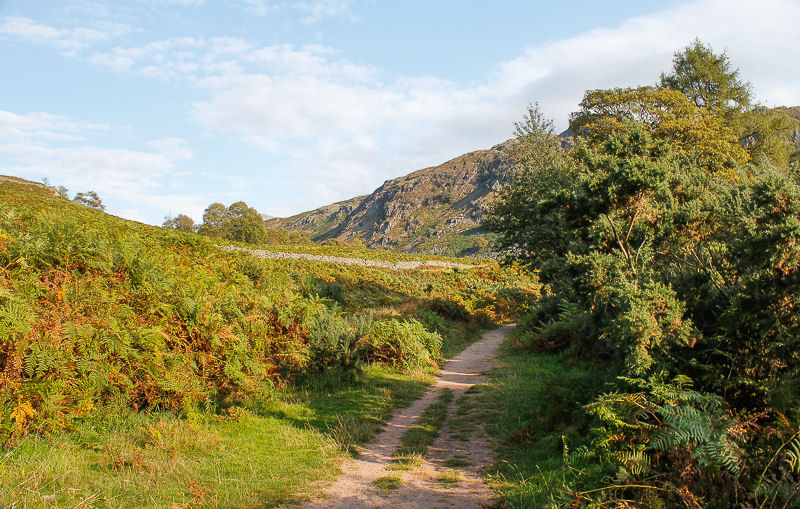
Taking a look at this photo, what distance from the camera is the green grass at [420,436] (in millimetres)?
6332

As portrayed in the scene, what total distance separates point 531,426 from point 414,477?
87.6 inches

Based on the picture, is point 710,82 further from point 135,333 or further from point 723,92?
point 135,333

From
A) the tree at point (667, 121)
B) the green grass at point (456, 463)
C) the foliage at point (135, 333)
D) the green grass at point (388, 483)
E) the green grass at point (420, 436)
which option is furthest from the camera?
the tree at point (667, 121)

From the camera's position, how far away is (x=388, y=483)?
5.51 meters

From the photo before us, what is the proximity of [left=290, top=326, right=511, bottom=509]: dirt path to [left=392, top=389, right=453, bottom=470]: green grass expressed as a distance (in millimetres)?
105

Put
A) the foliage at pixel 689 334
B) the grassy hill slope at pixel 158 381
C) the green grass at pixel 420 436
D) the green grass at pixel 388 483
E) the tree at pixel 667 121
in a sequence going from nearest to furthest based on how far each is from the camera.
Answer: the foliage at pixel 689 334, the grassy hill slope at pixel 158 381, the green grass at pixel 388 483, the green grass at pixel 420 436, the tree at pixel 667 121

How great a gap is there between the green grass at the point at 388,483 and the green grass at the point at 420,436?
1.23ft

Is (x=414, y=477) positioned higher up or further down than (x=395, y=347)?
further down

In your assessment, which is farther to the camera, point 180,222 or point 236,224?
point 180,222

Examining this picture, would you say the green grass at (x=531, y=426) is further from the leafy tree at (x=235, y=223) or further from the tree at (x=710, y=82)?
the leafy tree at (x=235, y=223)

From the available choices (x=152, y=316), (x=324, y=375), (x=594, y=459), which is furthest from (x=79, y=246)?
(x=594, y=459)

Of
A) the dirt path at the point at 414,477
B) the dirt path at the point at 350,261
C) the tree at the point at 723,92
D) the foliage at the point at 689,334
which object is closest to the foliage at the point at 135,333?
the dirt path at the point at 414,477

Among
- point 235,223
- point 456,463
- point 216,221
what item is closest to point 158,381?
point 456,463

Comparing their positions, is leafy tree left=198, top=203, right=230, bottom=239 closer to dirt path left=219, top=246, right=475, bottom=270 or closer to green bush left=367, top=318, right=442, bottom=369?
dirt path left=219, top=246, right=475, bottom=270
